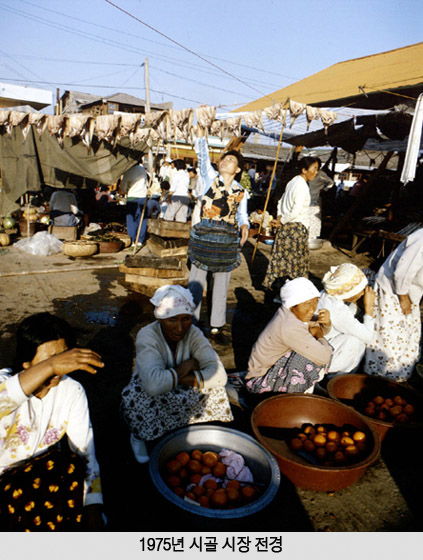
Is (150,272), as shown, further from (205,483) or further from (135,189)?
(205,483)

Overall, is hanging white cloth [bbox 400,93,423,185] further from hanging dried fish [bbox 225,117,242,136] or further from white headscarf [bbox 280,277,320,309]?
white headscarf [bbox 280,277,320,309]

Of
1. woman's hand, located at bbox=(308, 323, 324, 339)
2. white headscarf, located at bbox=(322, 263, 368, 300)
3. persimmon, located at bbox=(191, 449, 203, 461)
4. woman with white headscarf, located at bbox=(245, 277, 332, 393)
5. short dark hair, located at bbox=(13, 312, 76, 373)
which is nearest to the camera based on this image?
short dark hair, located at bbox=(13, 312, 76, 373)

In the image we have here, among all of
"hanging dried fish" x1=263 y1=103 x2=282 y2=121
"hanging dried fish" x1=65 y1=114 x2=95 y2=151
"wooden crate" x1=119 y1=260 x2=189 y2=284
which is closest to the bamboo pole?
"wooden crate" x1=119 y1=260 x2=189 y2=284

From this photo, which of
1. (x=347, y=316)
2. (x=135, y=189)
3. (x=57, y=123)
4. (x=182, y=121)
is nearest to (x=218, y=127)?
(x=182, y=121)

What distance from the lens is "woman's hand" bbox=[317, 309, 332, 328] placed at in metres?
3.39

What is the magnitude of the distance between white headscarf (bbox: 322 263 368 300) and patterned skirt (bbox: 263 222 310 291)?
252 cm

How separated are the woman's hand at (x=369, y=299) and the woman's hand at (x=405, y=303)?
26 centimetres

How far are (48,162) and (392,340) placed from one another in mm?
7535

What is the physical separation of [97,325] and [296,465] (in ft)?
10.6

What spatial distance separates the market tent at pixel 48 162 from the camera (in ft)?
25.1

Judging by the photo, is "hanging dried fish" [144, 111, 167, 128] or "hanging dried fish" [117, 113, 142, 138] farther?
"hanging dried fish" [117, 113, 142, 138]

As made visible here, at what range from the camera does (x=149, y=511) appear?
7.36ft

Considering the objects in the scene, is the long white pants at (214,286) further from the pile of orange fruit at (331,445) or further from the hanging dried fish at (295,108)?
the hanging dried fish at (295,108)

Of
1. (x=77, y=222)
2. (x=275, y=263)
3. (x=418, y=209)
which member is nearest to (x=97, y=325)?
(x=275, y=263)
